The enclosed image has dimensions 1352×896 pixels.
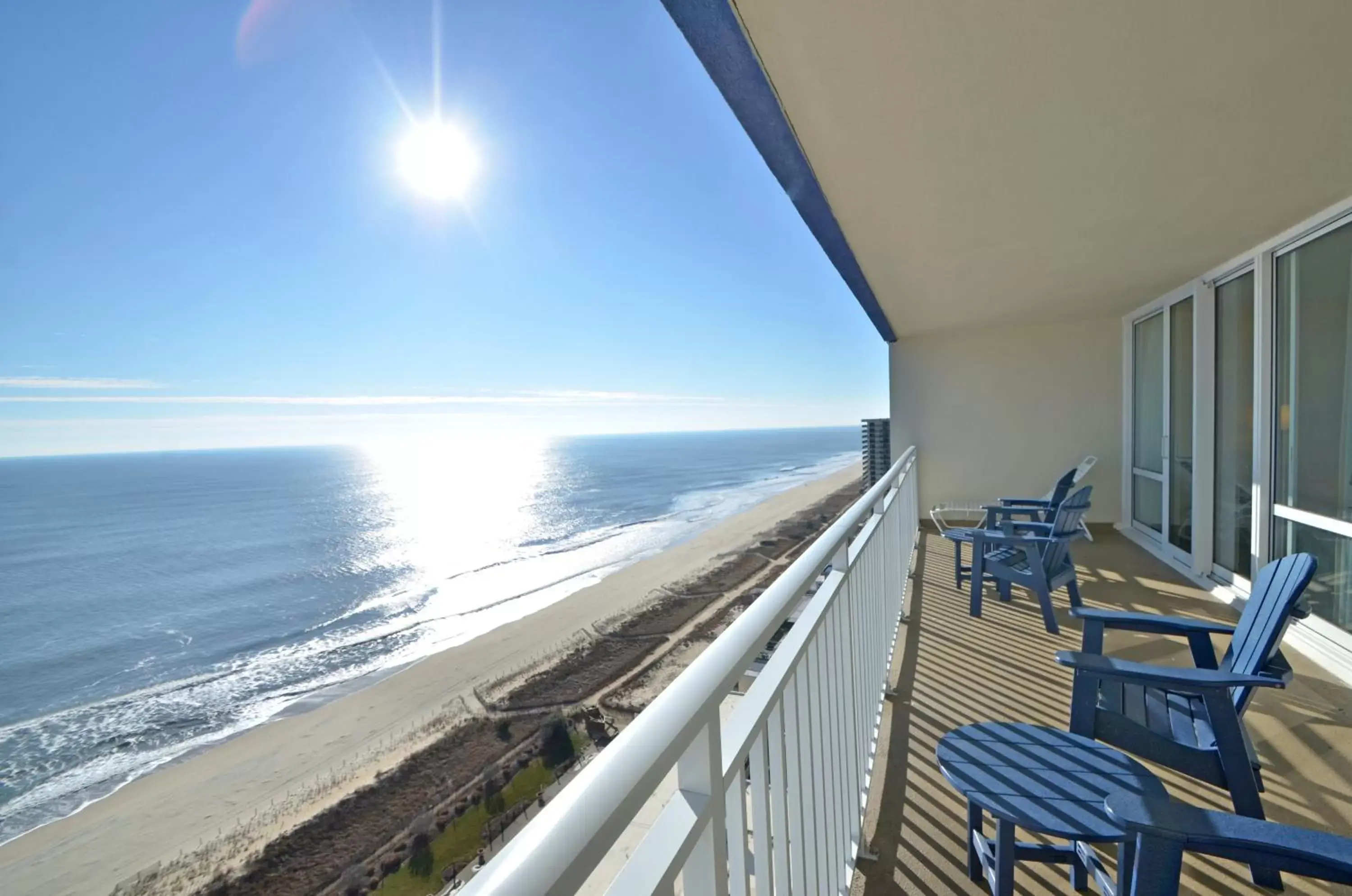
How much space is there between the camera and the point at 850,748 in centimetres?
150

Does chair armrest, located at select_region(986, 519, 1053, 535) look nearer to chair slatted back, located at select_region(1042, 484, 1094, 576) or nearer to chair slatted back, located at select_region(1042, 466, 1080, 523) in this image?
chair slatted back, located at select_region(1042, 484, 1094, 576)

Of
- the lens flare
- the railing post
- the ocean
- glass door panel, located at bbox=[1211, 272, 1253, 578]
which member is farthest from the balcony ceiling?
the lens flare

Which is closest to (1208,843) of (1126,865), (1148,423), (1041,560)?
(1126,865)

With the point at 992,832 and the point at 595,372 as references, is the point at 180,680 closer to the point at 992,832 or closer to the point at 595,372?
the point at 992,832

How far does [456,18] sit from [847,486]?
25.5 meters

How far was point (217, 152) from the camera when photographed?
82.6ft

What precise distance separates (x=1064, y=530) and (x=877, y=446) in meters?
5.07

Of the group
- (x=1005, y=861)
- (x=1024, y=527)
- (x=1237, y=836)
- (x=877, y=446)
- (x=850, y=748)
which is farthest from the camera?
(x=877, y=446)

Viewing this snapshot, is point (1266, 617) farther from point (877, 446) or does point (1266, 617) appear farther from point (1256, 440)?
point (877, 446)

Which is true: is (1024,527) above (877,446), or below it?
below

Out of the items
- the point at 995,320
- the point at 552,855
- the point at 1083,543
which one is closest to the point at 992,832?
the point at 552,855

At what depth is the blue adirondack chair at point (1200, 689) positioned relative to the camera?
1464mm

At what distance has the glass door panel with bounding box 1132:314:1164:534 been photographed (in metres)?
5.17

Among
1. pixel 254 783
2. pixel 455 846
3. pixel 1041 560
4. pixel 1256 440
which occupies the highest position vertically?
pixel 1256 440
